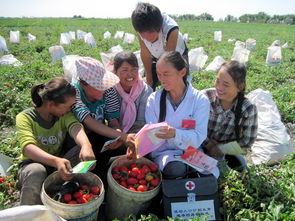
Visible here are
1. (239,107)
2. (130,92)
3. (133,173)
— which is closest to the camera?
(133,173)

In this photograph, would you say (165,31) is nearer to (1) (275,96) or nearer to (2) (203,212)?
(2) (203,212)

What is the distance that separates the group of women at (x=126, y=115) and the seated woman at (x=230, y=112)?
1cm

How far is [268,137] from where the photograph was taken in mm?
3861

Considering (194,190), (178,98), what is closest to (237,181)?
(194,190)

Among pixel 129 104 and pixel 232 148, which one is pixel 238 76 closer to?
pixel 232 148

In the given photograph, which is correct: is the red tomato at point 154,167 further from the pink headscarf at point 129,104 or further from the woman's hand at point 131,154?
the pink headscarf at point 129,104

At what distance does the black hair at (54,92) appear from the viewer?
7.97 feet

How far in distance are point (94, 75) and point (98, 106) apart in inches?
15.1

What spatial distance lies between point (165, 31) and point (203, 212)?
2221mm

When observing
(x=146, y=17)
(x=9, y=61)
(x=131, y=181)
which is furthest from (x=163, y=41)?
(x=9, y=61)

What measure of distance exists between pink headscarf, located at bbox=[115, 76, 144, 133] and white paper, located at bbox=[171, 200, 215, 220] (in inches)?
48.2

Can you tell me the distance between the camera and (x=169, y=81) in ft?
8.79

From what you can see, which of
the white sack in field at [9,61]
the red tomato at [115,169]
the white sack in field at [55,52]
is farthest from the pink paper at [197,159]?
the white sack in field at [55,52]

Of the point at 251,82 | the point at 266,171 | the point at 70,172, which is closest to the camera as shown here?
the point at 70,172
